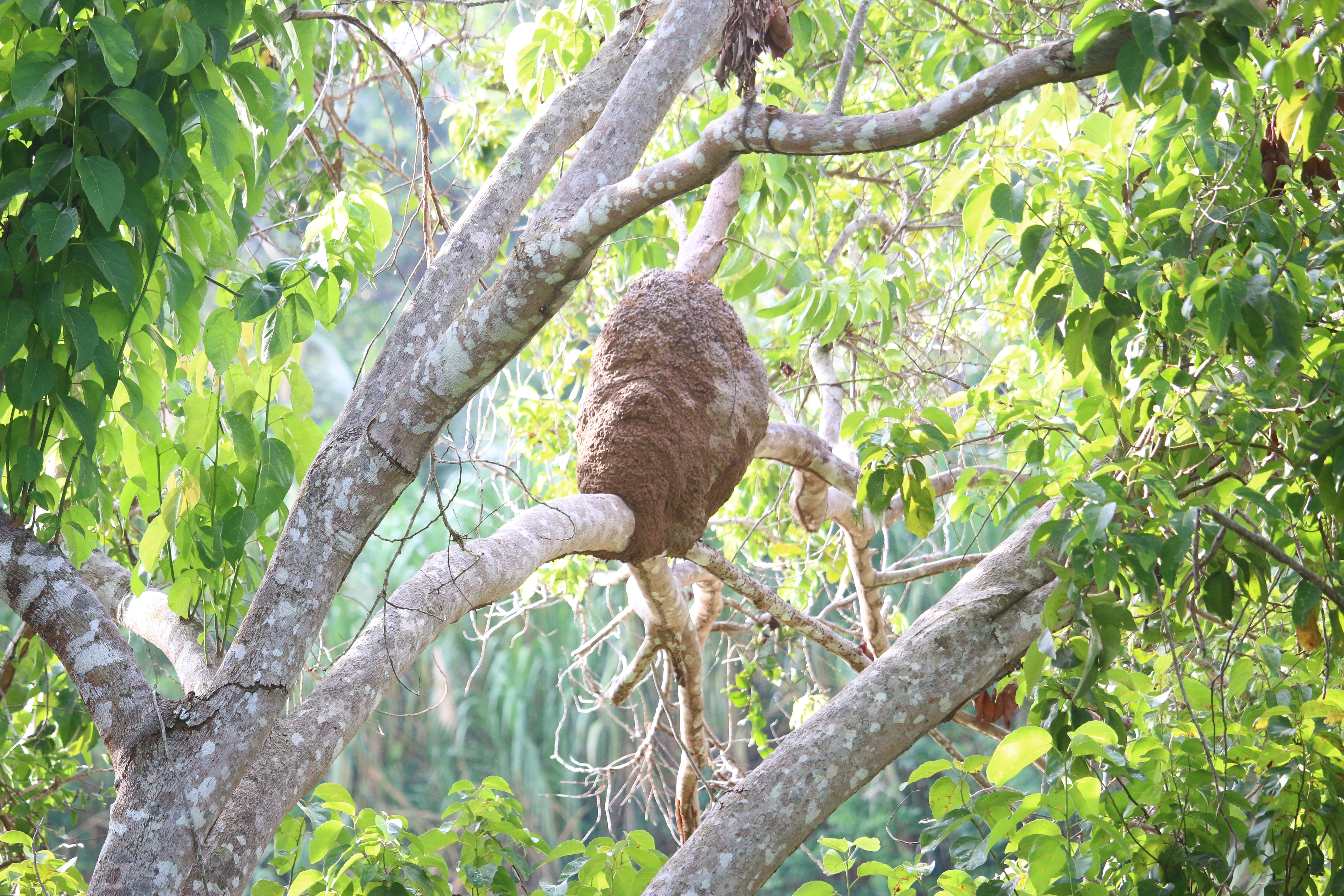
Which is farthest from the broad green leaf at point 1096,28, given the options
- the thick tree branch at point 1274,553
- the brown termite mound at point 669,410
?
the brown termite mound at point 669,410

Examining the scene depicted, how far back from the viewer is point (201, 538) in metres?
1.43

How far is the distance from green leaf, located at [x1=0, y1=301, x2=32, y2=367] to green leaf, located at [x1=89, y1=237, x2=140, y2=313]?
10cm

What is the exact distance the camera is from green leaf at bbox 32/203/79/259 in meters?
1.13

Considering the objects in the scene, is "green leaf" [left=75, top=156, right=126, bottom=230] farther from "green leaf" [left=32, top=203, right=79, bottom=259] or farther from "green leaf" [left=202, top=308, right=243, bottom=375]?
"green leaf" [left=202, top=308, right=243, bottom=375]

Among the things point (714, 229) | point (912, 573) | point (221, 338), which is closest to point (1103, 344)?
point (714, 229)

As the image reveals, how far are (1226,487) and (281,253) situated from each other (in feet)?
11.2

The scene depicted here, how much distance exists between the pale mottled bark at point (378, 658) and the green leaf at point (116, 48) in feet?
2.40

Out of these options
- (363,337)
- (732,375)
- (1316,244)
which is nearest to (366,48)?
(732,375)

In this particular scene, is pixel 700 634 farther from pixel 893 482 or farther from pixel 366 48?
pixel 366 48

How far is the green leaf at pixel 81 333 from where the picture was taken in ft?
3.87

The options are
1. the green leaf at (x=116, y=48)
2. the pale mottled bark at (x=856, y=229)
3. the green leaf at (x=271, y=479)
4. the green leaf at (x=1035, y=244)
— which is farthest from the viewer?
the pale mottled bark at (x=856, y=229)

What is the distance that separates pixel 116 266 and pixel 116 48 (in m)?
0.24

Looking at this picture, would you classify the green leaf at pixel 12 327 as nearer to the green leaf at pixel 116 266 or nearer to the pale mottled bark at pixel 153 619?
the green leaf at pixel 116 266

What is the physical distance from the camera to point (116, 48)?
1.10m
